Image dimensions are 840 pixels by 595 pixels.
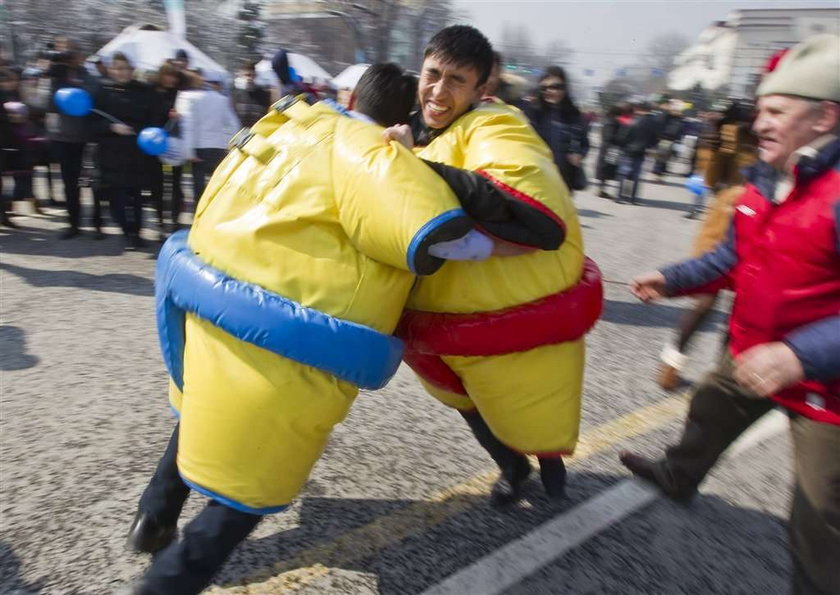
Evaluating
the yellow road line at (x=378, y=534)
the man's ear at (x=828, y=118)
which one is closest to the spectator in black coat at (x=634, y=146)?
the yellow road line at (x=378, y=534)

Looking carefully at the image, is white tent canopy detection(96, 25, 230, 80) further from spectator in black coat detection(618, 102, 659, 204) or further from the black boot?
the black boot

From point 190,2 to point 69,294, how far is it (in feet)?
141

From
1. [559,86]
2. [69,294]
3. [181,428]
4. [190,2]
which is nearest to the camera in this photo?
[181,428]

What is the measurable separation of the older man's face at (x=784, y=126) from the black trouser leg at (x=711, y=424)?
30.8 inches

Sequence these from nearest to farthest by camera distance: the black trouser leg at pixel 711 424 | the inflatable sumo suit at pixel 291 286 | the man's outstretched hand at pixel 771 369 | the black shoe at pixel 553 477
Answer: the inflatable sumo suit at pixel 291 286
the man's outstretched hand at pixel 771 369
the black trouser leg at pixel 711 424
the black shoe at pixel 553 477

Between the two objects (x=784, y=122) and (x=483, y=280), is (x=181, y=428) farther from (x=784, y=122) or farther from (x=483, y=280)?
(x=784, y=122)

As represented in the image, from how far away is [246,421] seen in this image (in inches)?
67.3

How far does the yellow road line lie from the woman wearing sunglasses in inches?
112

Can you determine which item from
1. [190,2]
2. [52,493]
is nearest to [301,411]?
[52,493]

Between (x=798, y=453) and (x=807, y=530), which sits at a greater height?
(x=798, y=453)

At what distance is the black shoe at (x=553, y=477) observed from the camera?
8.57 feet

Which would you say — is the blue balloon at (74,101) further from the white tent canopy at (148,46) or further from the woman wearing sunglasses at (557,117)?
the white tent canopy at (148,46)

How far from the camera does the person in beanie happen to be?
178 centimetres

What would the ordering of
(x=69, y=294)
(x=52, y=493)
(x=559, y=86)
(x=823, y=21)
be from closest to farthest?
(x=52, y=493) < (x=69, y=294) < (x=559, y=86) < (x=823, y=21)
